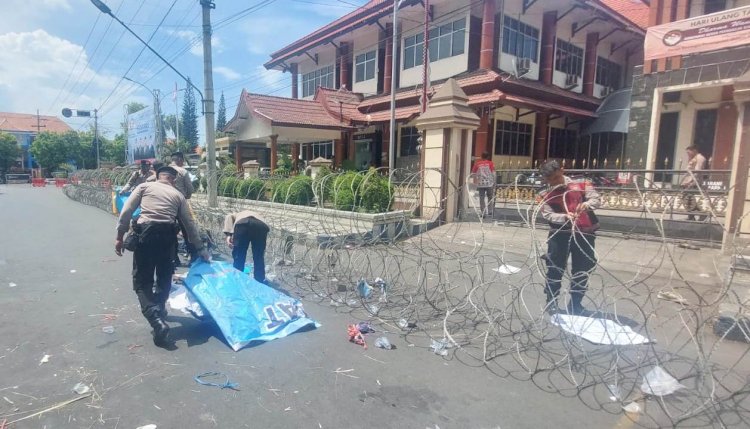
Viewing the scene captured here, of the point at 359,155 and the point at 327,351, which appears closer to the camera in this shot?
the point at 327,351

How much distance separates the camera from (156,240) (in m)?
3.90

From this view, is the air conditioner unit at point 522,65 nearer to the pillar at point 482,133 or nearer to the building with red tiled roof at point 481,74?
the building with red tiled roof at point 481,74

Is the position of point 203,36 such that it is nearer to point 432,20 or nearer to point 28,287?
point 28,287

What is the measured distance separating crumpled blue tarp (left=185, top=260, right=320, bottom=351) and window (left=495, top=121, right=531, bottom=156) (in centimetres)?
1481

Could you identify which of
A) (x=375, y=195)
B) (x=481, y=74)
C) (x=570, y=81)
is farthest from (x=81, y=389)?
(x=570, y=81)

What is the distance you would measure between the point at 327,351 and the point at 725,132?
15511mm

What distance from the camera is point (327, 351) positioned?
12.2 ft

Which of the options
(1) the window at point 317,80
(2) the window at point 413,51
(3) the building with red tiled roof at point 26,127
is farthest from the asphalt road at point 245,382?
(3) the building with red tiled roof at point 26,127

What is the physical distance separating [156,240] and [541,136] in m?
16.7

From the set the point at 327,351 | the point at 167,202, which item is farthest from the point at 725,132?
the point at 167,202

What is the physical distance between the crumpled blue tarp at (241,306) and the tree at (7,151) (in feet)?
193

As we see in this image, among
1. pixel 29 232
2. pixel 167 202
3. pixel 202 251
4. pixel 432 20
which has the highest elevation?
pixel 432 20

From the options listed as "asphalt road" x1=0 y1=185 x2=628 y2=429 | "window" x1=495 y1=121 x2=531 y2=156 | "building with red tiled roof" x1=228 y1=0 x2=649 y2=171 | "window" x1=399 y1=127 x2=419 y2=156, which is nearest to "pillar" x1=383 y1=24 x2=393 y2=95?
"building with red tiled roof" x1=228 y1=0 x2=649 y2=171

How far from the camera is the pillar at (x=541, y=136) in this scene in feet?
56.3
